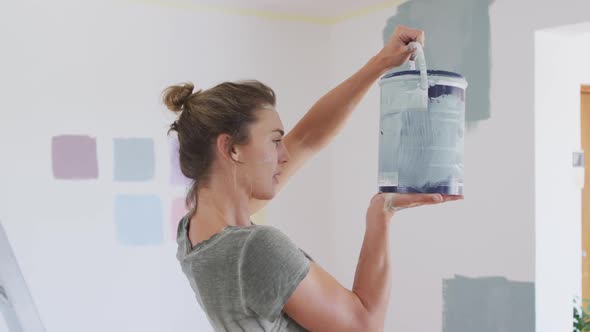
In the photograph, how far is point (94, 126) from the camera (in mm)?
3279

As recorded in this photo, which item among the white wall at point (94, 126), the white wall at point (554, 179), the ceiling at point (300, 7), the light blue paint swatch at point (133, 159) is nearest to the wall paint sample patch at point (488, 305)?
the white wall at point (554, 179)

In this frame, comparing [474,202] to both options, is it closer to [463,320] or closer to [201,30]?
[463,320]

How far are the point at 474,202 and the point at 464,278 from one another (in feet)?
1.17

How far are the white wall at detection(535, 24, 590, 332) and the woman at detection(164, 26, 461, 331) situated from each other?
152cm

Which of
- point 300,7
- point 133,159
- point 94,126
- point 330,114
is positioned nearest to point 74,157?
point 94,126

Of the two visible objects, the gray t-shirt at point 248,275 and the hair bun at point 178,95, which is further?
the hair bun at point 178,95

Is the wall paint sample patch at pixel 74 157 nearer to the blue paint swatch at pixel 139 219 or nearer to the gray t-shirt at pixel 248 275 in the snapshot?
the blue paint swatch at pixel 139 219

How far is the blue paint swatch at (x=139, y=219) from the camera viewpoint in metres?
3.33

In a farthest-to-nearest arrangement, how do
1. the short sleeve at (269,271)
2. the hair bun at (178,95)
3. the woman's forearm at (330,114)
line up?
1. the woman's forearm at (330,114)
2. the hair bun at (178,95)
3. the short sleeve at (269,271)

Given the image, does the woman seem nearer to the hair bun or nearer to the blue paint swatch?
the hair bun

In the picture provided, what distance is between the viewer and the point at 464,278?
119 inches

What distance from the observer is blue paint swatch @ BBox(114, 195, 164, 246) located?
3332 mm

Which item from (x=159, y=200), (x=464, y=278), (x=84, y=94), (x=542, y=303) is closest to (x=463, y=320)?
(x=464, y=278)

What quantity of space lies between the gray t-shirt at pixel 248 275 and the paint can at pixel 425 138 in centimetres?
28
